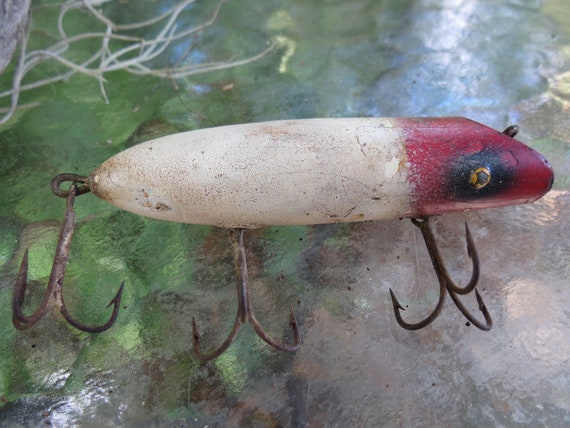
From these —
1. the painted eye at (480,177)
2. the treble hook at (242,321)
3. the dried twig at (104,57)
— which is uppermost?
the painted eye at (480,177)

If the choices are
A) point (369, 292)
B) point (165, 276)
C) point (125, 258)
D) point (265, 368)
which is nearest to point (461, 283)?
point (369, 292)

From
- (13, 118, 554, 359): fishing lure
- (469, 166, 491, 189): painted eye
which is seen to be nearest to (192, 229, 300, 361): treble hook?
(13, 118, 554, 359): fishing lure

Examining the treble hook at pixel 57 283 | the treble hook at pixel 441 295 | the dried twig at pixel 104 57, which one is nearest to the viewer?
the treble hook at pixel 57 283

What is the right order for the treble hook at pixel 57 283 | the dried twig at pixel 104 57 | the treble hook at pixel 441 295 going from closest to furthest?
the treble hook at pixel 57 283
the treble hook at pixel 441 295
the dried twig at pixel 104 57

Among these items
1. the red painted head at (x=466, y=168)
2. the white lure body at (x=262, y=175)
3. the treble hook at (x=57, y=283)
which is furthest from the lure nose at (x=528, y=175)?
the treble hook at (x=57, y=283)

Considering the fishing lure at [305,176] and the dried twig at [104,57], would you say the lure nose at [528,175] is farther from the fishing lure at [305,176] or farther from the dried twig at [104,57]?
the dried twig at [104,57]

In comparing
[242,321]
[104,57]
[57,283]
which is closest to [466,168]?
[242,321]

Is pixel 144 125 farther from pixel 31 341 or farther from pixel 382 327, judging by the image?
pixel 382 327
